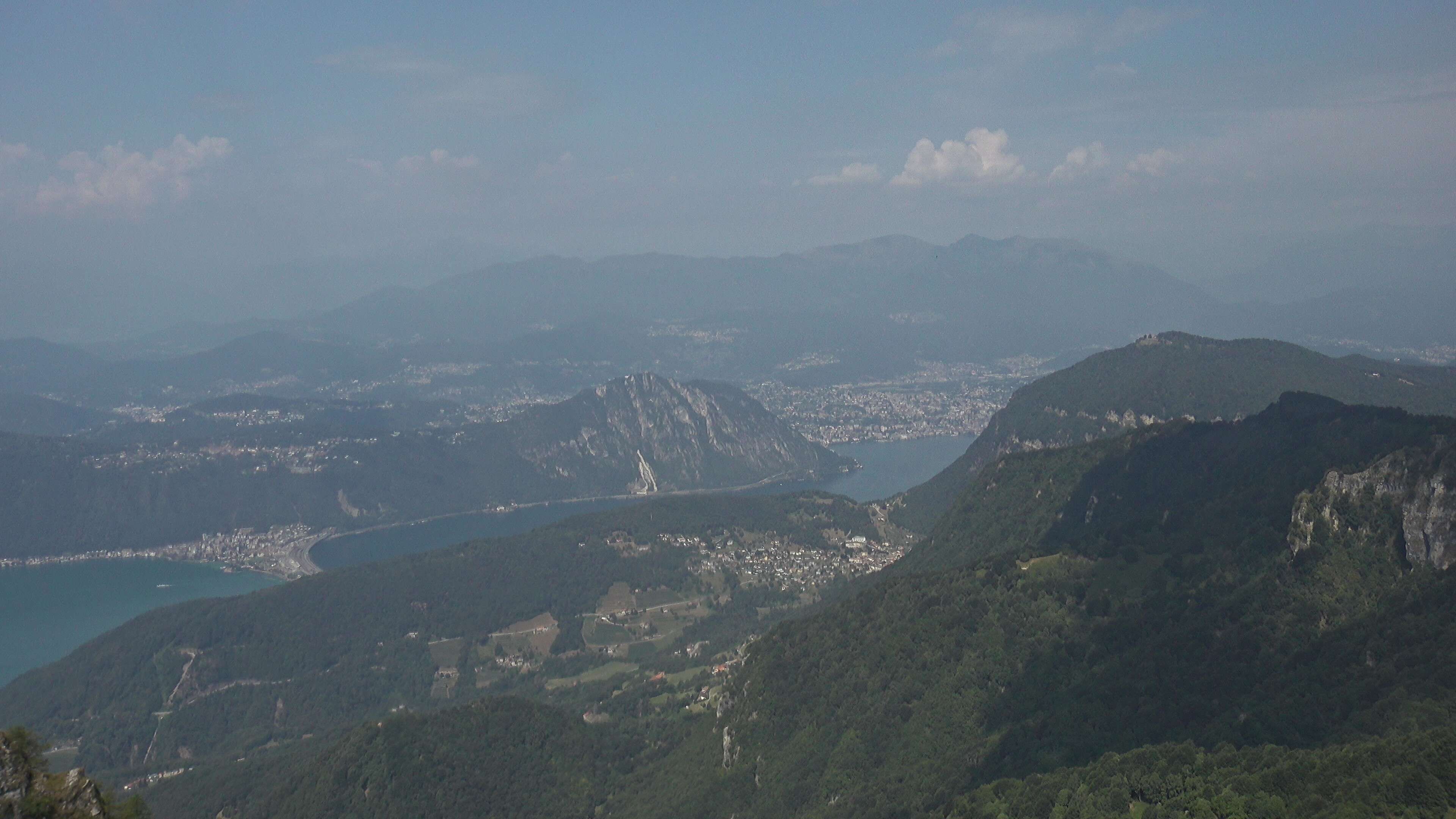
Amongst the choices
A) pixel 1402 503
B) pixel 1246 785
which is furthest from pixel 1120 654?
pixel 1246 785

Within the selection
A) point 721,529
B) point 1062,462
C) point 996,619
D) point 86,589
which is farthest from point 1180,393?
point 86,589

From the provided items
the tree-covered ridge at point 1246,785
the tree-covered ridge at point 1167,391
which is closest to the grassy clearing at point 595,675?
the tree-covered ridge at point 1167,391

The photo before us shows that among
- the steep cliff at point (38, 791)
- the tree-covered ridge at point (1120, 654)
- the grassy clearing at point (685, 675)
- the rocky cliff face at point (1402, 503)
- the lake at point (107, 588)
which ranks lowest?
the lake at point (107, 588)

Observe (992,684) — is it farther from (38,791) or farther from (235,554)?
(235,554)

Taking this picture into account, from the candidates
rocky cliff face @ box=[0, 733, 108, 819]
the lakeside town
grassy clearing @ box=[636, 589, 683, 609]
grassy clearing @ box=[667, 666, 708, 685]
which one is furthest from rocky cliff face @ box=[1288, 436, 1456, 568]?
the lakeside town

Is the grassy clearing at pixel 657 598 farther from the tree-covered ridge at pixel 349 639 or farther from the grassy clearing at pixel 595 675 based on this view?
the grassy clearing at pixel 595 675

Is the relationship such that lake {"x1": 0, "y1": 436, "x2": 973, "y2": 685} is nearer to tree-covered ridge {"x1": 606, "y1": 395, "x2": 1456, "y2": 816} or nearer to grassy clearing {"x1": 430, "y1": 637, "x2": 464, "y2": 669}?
grassy clearing {"x1": 430, "y1": 637, "x2": 464, "y2": 669}
